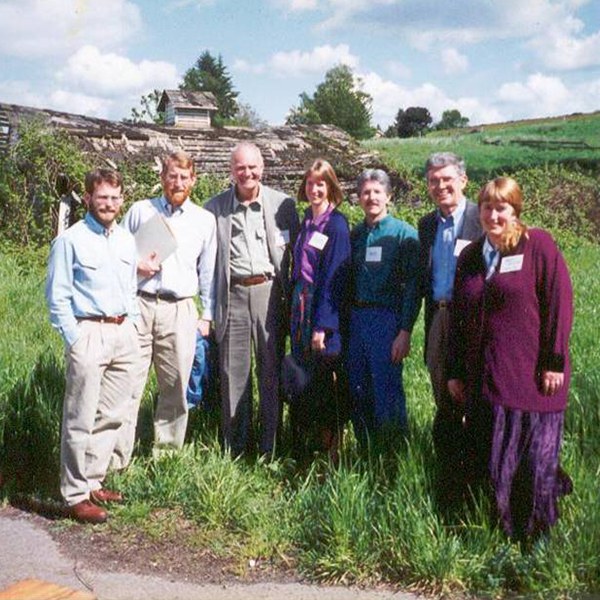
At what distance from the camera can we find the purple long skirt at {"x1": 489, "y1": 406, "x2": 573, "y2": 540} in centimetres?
397

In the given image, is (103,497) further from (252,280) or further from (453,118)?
(453,118)

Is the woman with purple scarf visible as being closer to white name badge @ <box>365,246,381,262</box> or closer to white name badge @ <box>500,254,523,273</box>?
white name badge @ <box>365,246,381,262</box>

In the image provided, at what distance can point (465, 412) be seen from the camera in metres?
4.33

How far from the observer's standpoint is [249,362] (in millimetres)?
5586

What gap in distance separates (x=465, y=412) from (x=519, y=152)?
3478 centimetres

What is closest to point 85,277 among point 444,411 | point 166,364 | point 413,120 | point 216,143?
point 166,364

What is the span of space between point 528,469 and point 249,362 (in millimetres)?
2151

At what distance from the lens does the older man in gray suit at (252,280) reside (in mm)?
5387

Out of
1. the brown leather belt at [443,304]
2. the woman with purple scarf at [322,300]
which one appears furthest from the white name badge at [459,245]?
the woman with purple scarf at [322,300]

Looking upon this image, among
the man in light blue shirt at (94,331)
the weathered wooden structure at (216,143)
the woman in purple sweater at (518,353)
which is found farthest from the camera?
the weathered wooden structure at (216,143)

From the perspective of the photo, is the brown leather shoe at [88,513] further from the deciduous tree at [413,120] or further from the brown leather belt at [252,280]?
the deciduous tree at [413,120]

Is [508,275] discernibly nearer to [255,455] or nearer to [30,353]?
[255,455]

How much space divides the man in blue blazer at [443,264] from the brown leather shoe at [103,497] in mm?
1931

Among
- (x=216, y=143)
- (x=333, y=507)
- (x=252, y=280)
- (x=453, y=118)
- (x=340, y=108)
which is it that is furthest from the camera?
(x=453, y=118)
